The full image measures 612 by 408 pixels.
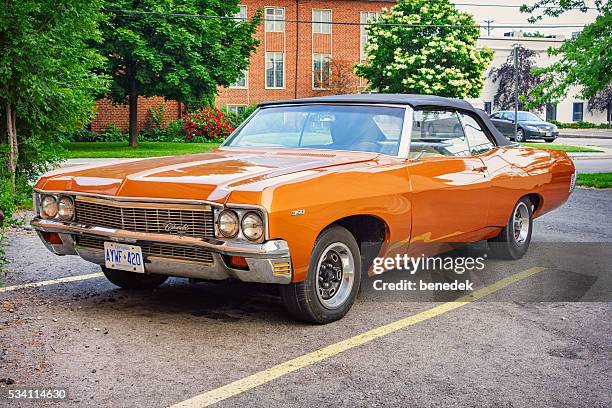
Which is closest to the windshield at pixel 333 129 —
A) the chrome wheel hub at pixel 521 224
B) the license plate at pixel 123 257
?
the license plate at pixel 123 257

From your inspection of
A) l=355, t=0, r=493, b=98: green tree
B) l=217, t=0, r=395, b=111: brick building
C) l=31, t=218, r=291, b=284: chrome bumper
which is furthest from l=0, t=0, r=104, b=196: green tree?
l=217, t=0, r=395, b=111: brick building

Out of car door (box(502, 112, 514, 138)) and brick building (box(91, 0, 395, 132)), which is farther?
brick building (box(91, 0, 395, 132))

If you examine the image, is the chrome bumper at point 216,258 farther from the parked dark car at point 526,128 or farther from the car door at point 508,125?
the parked dark car at point 526,128

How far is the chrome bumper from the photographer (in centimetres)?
481

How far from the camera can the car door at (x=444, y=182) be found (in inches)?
239

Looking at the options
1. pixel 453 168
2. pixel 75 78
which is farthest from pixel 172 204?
pixel 75 78

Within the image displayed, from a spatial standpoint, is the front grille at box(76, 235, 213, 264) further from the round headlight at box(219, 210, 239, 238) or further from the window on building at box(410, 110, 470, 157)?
the window on building at box(410, 110, 470, 157)

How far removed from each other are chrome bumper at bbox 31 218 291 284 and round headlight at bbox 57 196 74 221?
0.20 meters

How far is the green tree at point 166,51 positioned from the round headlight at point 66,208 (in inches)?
978

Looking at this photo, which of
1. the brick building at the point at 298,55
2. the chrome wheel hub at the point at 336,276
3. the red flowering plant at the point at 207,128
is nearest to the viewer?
the chrome wheel hub at the point at 336,276

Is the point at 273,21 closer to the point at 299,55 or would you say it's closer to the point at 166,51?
the point at 299,55

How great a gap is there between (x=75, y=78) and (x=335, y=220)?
299 inches

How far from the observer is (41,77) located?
10.9 metres

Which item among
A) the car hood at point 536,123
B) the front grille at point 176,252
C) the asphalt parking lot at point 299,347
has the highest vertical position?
the car hood at point 536,123
